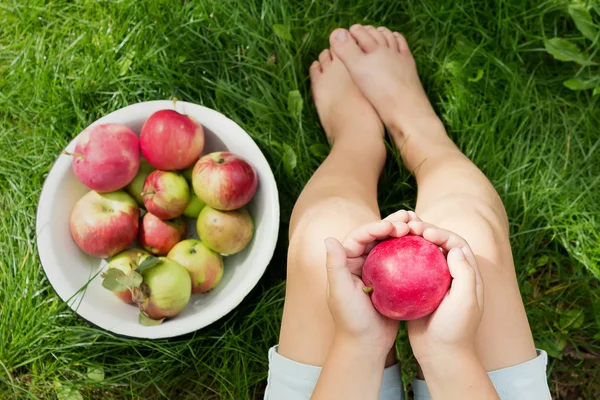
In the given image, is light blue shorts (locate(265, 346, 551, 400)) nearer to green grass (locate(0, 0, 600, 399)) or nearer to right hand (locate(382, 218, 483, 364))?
right hand (locate(382, 218, 483, 364))

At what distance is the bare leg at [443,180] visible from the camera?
4.18ft

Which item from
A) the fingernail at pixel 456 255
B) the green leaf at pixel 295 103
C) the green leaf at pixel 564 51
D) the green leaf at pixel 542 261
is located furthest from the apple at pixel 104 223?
the green leaf at pixel 564 51

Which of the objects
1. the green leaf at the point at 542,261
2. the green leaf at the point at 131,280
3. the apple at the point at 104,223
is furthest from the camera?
the green leaf at the point at 542,261

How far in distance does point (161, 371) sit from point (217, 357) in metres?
0.16

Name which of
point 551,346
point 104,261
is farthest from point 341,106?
point 551,346

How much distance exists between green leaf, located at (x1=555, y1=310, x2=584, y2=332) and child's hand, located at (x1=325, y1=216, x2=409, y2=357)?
816mm

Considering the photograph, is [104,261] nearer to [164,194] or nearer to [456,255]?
[164,194]

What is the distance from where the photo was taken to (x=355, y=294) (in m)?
1.08

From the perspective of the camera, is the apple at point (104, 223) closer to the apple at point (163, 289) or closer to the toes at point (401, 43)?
the apple at point (163, 289)

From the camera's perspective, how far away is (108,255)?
61.4 inches

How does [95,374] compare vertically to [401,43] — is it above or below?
below

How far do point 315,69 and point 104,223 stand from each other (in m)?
0.83

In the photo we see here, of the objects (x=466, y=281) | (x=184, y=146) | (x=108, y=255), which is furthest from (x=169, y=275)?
(x=466, y=281)

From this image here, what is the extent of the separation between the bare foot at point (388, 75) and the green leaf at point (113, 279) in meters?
0.90
